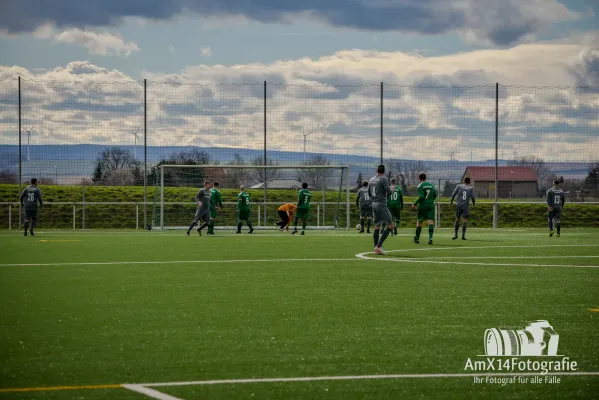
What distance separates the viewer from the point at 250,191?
134ft

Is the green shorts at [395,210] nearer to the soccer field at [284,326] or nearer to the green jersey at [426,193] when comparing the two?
the green jersey at [426,193]

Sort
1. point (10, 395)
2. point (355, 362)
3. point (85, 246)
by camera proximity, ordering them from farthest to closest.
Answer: point (85, 246), point (355, 362), point (10, 395)

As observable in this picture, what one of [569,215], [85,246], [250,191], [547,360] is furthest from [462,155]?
[547,360]

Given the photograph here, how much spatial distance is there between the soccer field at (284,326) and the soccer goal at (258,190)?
2205cm

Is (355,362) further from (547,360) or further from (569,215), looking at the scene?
(569,215)

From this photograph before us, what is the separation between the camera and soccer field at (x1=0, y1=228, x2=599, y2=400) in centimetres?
667

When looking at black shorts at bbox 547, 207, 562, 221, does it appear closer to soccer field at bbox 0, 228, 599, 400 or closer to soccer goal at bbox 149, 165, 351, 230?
soccer goal at bbox 149, 165, 351, 230

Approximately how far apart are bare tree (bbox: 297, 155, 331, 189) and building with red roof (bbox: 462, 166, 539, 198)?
679 centimetres

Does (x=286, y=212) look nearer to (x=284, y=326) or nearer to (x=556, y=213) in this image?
(x=556, y=213)

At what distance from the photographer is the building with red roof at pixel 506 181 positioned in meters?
42.2

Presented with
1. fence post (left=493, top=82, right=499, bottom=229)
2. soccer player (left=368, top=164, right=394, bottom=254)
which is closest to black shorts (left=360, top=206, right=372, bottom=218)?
fence post (left=493, top=82, right=499, bottom=229)

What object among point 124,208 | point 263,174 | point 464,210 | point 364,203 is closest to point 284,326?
point 464,210

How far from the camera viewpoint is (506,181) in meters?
42.3

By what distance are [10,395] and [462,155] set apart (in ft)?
122
